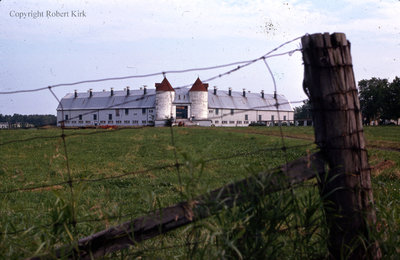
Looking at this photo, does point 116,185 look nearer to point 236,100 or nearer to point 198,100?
point 198,100

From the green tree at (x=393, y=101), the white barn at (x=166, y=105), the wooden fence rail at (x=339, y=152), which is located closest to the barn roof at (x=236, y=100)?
the white barn at (x=166, y=105)

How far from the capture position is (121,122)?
293 feet

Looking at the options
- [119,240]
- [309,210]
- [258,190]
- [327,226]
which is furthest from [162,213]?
[327,226]

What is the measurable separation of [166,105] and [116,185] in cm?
6945

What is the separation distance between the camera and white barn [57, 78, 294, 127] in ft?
261

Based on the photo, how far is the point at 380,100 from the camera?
72125mm

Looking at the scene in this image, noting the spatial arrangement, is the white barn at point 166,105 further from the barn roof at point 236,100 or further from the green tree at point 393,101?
the green tree at point 393,101

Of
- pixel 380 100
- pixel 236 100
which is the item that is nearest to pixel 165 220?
pixel 380 100

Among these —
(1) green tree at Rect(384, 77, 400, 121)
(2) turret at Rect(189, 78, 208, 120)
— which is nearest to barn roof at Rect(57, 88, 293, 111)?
(2) turret at Rect(189, 78, 208, 120)

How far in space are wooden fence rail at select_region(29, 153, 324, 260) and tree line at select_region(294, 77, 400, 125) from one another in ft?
215

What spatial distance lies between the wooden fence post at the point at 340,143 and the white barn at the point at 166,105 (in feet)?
227

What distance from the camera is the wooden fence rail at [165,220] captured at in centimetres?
266

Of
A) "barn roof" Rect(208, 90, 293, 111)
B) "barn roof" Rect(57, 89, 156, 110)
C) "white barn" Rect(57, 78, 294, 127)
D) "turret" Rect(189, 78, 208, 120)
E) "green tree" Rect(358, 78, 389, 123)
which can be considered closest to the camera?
"green tree" Rect(358, 78, 389, 123)

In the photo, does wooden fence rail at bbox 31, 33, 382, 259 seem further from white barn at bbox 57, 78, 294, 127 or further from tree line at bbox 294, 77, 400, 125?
white barn at bbox 57, 78, 294, 127
